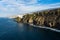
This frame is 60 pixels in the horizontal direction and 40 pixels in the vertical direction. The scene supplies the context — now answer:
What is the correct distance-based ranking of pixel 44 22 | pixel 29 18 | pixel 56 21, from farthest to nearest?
pixel 29 18 → pixel 44 22 → pixel 56 21

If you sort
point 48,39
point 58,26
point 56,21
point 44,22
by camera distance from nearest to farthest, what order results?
point 48,39, point 58,26, point 56,21, point 44,22

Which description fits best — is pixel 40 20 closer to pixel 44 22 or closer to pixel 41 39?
pixel 44 22

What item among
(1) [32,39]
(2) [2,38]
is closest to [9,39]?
(2) [2,38]

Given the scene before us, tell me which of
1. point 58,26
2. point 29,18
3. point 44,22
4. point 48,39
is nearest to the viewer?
point 48,39

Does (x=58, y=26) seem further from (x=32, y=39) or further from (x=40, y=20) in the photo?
(x=32, y=39)

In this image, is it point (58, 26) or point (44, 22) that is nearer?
point (58, 26)

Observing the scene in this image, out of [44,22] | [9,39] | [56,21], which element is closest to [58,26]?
[56,21]

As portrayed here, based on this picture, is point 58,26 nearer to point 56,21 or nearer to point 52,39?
point 56,21

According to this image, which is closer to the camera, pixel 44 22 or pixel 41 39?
pixel 41 39

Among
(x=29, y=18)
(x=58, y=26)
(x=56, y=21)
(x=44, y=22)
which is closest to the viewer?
(x=58, y=26)
